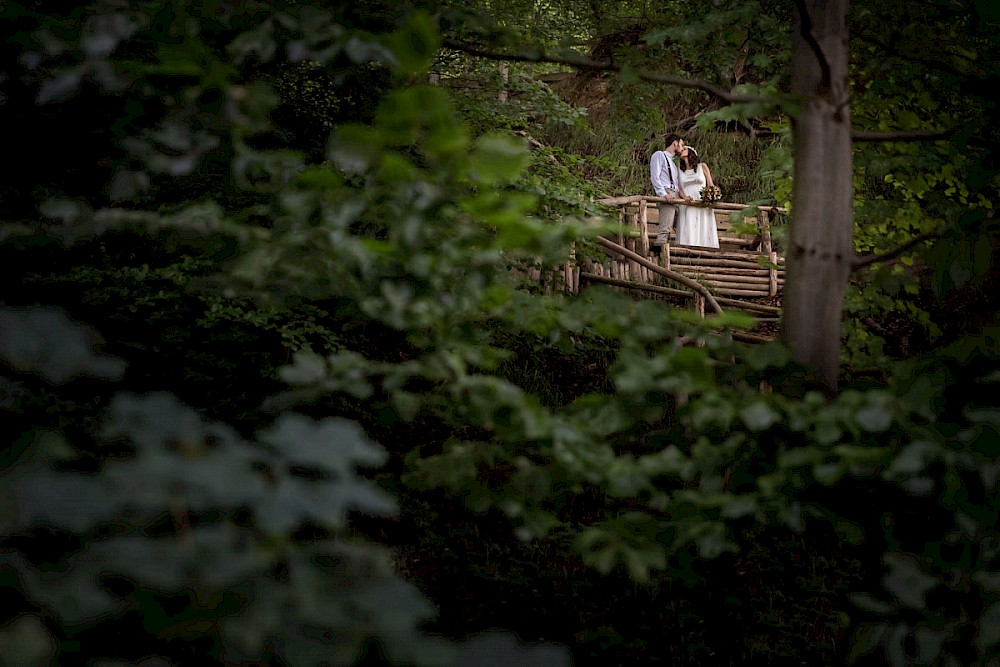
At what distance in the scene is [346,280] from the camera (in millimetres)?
1488

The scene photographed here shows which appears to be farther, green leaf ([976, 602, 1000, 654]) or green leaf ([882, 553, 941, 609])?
green leaf ([882, 553, 941, 609])

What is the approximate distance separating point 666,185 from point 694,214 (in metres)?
0.66

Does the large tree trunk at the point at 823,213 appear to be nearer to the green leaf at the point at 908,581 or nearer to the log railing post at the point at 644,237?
the green leaf at the point at 908,581

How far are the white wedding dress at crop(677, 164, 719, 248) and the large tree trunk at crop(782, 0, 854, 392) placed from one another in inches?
342

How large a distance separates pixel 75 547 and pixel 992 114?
229 cm

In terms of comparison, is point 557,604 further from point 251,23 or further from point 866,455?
point 251,23

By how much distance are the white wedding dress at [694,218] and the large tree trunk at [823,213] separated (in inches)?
342

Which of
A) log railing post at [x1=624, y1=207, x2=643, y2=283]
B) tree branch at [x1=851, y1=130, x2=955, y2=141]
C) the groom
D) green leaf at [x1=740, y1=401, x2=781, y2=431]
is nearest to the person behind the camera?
green leaf at [x1=740, y1=401, x2=781, y2=431]

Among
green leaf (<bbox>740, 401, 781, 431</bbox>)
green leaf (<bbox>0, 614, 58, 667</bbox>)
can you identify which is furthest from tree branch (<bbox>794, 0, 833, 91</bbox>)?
green leaf (<bbox>0, 614, 58, 667</bbox>)

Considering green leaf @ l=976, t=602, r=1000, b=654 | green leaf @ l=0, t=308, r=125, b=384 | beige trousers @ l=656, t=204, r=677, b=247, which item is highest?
beige trousers @ l=656, t=204, r=677, b=247

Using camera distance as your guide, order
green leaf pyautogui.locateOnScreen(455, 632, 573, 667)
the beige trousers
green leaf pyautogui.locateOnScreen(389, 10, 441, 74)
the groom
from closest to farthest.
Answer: green leaf pyautogui.locateOnScreen(455, 632, 573, 667) → green leaf pyautogui.locateOnScreen(389, 10, 441, 74) → the groom → the beige trousers

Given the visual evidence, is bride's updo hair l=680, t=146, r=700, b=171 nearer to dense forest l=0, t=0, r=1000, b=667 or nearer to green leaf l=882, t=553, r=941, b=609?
dense forest l=0, t=0, r=1000, b=667

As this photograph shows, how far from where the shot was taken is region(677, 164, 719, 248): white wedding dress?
10477mm

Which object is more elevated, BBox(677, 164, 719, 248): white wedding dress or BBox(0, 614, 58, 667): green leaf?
BBox(677, 164, 719, 248): white wedding dress
